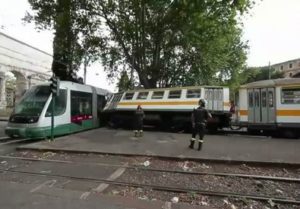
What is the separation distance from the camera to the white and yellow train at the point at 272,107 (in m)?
19.6

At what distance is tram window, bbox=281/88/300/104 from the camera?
19.5 meters

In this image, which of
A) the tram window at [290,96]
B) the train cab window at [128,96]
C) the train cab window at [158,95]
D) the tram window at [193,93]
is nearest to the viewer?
the tram window at [290,96]

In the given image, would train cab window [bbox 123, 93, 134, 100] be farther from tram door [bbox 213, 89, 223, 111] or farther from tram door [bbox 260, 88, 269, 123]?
tram door [bbox 260, 88, 269, 123]

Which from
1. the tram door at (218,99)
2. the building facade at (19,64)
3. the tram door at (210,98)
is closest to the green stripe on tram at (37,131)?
the tram door at (210,98)

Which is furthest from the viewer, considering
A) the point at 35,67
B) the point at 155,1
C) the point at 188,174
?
the point at 35,67

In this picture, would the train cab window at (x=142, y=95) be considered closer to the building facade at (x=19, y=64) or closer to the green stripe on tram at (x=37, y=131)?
the green stripe on tram at (x=37, y=131)

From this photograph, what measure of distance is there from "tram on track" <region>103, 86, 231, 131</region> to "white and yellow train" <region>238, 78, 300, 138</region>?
46.8 inches

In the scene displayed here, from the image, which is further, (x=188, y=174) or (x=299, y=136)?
(x=299, y=136)

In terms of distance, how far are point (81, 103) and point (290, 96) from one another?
1119cm

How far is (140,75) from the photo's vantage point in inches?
1190

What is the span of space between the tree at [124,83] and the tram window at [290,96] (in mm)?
18072

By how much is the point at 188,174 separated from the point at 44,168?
4342 mm

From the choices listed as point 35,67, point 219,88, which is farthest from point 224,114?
point 35,67

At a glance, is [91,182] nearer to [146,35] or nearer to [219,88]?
[219,88]
